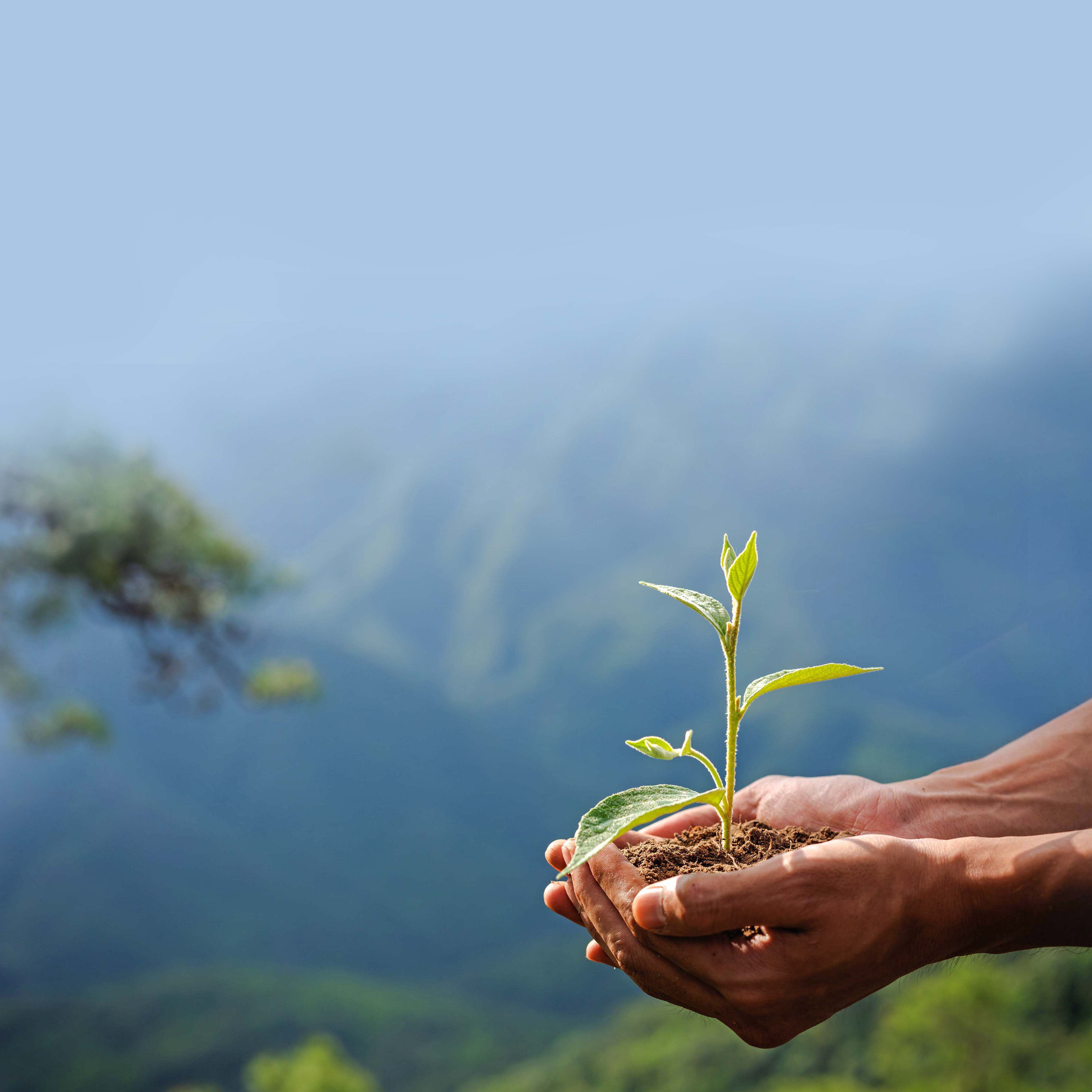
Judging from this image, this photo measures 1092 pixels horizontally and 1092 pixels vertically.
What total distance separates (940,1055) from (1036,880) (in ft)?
17.1

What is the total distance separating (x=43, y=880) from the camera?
8078 millimetres

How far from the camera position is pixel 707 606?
80cm

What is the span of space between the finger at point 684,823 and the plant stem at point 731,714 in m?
0.15

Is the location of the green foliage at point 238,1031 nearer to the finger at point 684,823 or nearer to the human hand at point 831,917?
the finger at point 684,823

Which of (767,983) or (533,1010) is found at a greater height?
(533,1010)

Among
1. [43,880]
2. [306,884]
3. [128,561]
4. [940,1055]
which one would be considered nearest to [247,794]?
[306,884]

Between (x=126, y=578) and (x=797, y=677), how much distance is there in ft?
12.1

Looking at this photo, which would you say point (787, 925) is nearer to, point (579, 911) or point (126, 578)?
point (579, 911)

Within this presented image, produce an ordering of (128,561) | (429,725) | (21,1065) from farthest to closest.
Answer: (429,725), (21,1065), (128,561)

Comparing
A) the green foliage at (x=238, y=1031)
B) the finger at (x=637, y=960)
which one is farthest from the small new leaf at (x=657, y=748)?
the green foliage at (x=238, y=1031)

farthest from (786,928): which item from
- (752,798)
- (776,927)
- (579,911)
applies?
(752,798)

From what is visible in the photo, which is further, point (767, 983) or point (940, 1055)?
point (940, 1055)

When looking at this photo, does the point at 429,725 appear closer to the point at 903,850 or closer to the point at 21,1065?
the point at 21,1065

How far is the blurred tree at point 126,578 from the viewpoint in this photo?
11.5 feet
